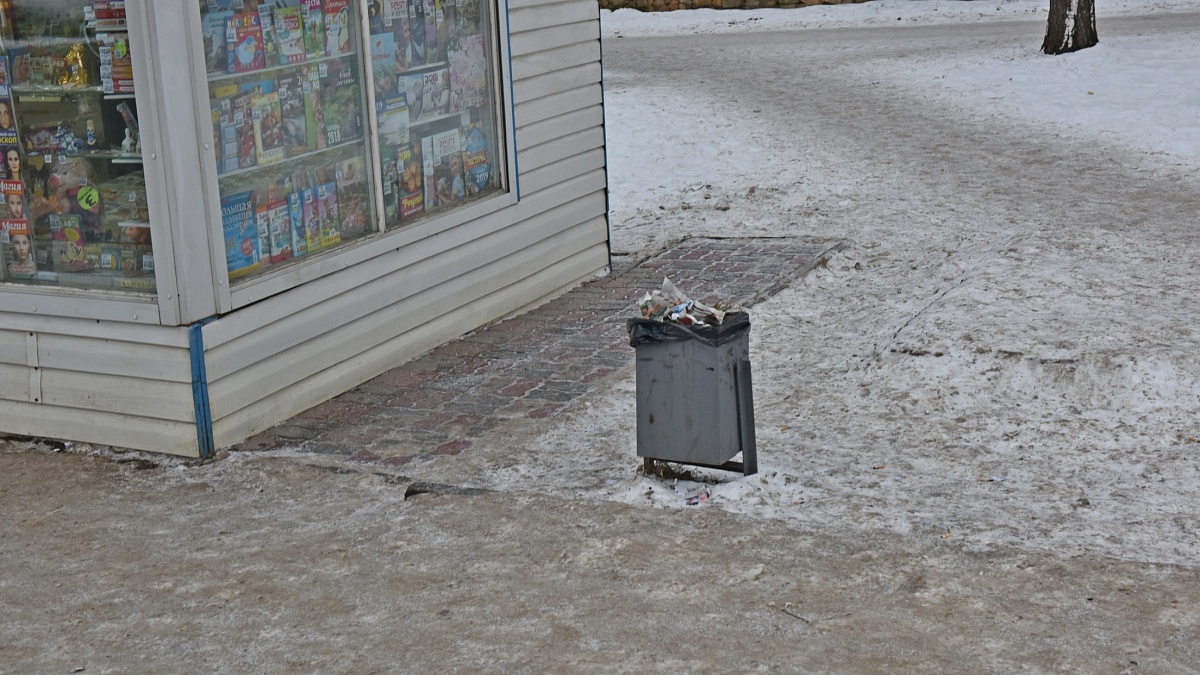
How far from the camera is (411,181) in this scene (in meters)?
7.87

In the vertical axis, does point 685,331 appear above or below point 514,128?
below

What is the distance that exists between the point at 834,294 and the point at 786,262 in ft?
2.57

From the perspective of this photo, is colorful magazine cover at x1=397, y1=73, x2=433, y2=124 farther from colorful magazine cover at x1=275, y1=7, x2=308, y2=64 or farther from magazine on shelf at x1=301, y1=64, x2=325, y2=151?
colorful magazine cover at x1=275, y1=7, x2=308, y2=64

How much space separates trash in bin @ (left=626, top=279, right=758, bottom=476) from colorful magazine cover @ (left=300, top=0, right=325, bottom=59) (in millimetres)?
2521

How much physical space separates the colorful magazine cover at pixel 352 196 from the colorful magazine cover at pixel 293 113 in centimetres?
33

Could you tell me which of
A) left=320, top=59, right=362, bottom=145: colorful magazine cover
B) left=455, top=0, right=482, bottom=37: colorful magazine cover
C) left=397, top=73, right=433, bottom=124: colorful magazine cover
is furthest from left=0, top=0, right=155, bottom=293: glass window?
left=455, top=0, right=482, bottom=37: colorful magazine cover

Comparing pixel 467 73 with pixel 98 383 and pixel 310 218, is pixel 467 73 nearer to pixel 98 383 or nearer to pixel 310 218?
pixel 310 218

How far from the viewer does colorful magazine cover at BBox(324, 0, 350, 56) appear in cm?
712

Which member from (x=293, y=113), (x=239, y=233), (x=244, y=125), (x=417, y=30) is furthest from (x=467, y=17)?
(x=239, y=233)

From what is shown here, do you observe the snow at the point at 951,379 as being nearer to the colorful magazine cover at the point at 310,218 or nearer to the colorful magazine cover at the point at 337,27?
the colorful magazine cover at the point at 310,218

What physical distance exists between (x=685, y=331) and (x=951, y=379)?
201 centimetres

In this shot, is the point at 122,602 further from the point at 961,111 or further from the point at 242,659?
the point at 961,111

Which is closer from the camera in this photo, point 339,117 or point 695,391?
point 695,391

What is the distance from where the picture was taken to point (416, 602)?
4.83 metres
